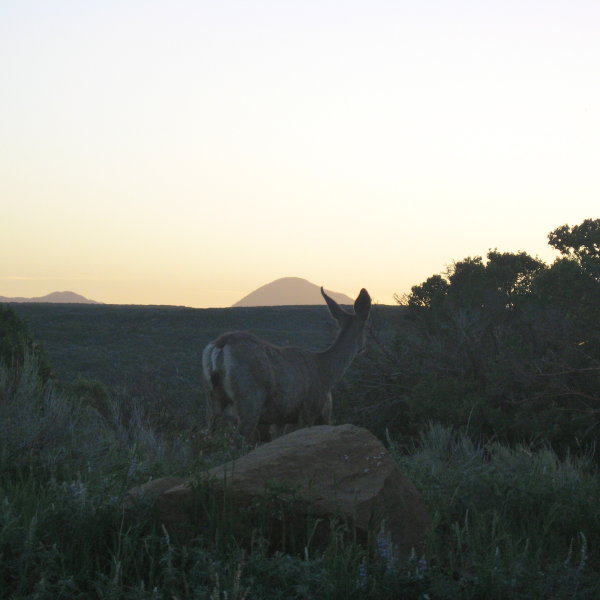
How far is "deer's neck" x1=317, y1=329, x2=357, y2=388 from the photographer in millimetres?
11477

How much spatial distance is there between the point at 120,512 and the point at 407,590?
6.01 ft

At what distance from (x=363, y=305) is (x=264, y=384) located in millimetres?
2916

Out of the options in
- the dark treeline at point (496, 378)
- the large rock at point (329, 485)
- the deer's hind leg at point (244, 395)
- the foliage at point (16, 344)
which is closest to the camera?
the large rock at point (329, 485)

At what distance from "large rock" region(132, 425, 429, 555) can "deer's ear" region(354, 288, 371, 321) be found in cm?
618

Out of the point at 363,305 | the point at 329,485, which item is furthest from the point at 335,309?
the point at 329,485

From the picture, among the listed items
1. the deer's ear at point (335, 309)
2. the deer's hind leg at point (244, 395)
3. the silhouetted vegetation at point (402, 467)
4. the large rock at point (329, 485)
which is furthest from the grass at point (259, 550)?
the deer's ear at point (335, 309)

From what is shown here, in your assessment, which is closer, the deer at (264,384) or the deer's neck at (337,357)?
the deer at (264,384)

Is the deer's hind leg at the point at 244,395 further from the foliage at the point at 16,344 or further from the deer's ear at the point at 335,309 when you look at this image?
the foliage at the point at 16,344

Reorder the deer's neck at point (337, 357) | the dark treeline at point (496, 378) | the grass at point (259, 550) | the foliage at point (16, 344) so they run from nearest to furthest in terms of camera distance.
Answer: the grass at point (259, 550) < the deer's neck at point (337, 357) < the dark treeline at point (496, 378) < the foliage at point (16, 344)

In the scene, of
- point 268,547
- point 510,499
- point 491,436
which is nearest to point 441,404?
point 491,436

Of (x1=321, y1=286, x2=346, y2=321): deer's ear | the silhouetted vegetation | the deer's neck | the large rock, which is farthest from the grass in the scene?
(x1=321, y1=286, x2=346, y2=321): deer's ear

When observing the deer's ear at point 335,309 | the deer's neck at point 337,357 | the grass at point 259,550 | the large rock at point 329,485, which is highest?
the deer's ear at point 335,309

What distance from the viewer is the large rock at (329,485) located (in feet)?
17.8

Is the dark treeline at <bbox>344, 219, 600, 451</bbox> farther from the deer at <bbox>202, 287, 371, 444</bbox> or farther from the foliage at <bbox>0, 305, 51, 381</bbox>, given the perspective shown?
the foliage at <bbox>0, 305, 51, 381</bbox>
